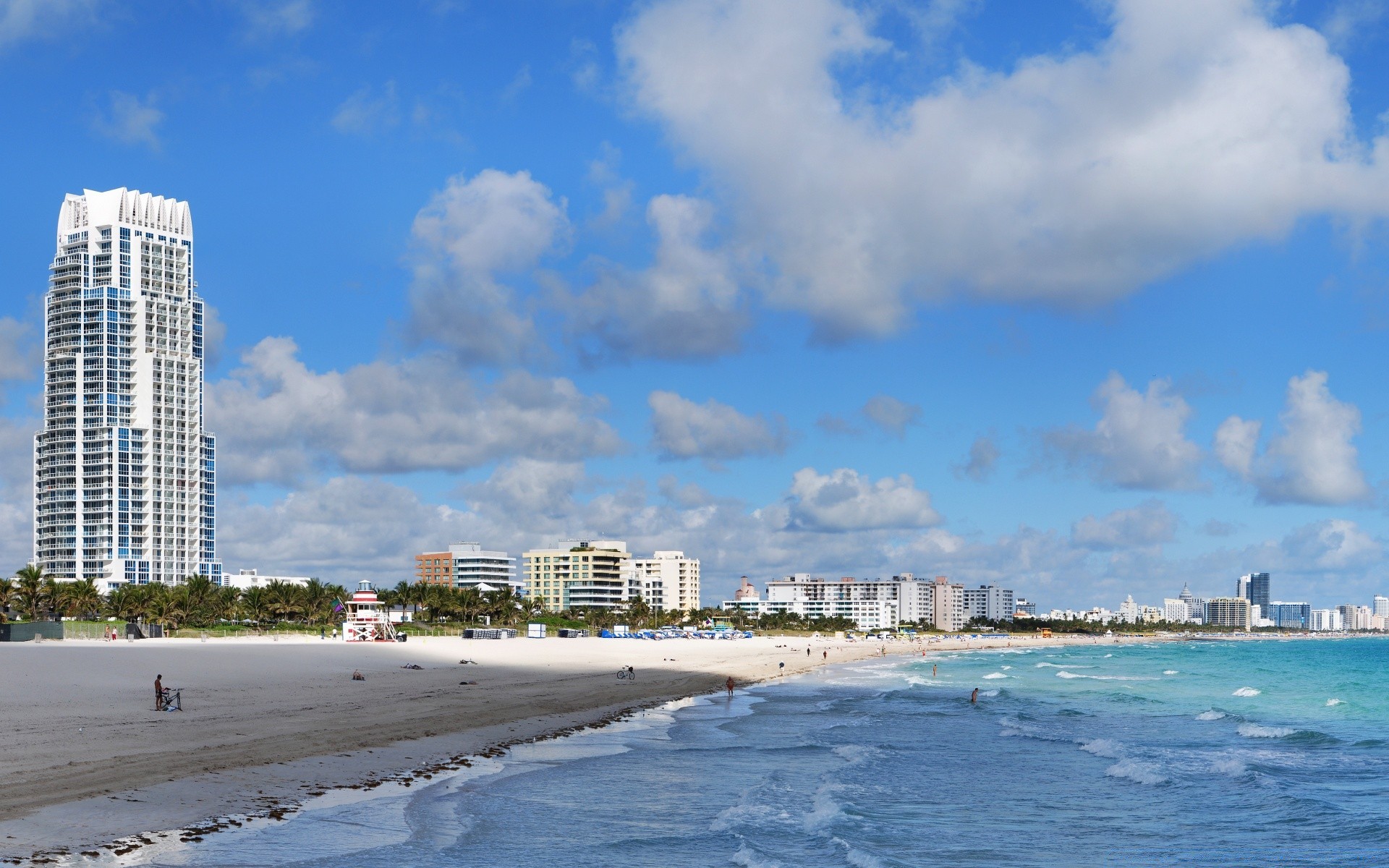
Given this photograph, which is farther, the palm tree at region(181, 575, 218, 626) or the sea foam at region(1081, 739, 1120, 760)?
the palm tree at region(181, 575, 218, 626)

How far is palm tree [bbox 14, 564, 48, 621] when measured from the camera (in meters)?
102

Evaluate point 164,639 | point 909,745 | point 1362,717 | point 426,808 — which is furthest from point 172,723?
point 164,639

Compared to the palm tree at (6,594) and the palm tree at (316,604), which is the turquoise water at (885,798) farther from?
the palm tree at (316,604)

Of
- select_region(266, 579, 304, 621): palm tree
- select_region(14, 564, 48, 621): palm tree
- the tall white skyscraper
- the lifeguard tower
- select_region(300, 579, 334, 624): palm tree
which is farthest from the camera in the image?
the tall white skyscraper

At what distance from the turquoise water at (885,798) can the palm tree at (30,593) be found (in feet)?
255

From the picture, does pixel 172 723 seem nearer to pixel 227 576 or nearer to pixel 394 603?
pixel 394 603

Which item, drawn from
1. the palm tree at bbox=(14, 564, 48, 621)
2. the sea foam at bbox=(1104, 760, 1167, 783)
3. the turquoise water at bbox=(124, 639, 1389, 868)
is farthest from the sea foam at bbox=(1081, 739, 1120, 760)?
the palm tree at bbox=(14, 564, 48, 621)

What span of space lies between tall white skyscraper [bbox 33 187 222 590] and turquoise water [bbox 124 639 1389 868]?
155735 millimetres

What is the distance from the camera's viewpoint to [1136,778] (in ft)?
106

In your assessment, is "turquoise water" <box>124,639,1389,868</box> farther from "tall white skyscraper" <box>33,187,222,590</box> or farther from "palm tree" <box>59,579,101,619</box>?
"tall white skyscraper" <box>33,187,222,590</box>

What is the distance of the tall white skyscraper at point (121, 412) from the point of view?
589 feet

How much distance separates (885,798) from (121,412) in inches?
7311

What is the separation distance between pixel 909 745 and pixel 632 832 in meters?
19.4

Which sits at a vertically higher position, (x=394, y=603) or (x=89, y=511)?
(x=89, y=511)
